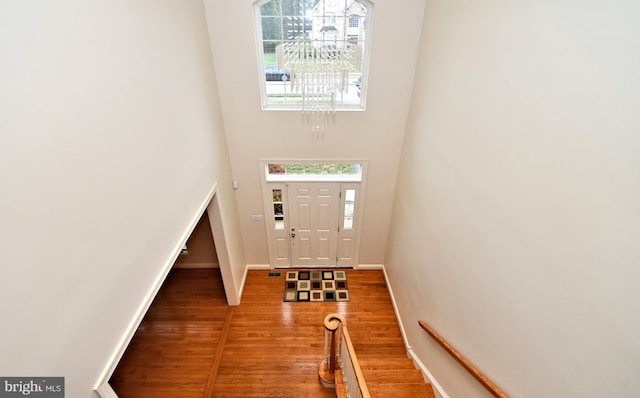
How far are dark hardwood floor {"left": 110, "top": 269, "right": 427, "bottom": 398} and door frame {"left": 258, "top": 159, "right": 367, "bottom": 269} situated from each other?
44 centimetres

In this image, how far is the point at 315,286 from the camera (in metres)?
5.80

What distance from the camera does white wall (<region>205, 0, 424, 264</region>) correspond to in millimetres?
3891

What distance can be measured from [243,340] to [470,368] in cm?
340

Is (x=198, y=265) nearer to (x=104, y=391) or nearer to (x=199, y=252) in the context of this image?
(x=199, y=252)

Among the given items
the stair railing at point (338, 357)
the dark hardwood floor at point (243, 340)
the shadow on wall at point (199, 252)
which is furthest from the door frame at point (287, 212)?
the stair railing at point (338, 357)

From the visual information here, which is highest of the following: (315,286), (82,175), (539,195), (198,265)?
(82,175)

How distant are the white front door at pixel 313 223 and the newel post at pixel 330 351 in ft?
6.69

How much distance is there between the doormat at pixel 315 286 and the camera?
555cm

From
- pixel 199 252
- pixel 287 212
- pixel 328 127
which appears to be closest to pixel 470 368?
pixel 328 127

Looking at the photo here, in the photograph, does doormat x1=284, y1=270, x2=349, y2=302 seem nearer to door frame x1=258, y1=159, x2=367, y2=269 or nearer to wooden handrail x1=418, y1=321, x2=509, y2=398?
door frame x1=258, y1=159, x2=367, y2=269

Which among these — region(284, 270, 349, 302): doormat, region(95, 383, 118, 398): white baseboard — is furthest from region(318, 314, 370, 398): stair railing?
region(95, 383, 118, 398): white baseboard

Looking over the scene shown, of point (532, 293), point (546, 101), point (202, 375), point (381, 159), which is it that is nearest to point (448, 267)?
point (532, 293)

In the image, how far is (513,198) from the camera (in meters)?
2.16

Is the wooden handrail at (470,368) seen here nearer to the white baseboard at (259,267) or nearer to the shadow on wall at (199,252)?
the white baseboard at (259,267)
